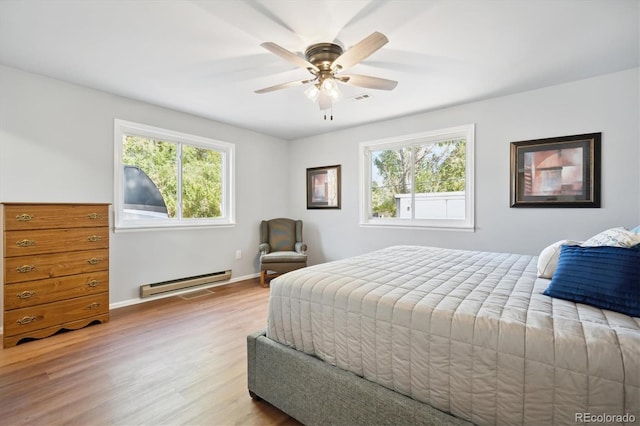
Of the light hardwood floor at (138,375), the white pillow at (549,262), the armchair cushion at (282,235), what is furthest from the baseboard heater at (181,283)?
the white pillow at (549,262)

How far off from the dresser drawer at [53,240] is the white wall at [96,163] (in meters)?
0.46

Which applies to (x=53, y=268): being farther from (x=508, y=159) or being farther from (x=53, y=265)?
(x=508, y=159)

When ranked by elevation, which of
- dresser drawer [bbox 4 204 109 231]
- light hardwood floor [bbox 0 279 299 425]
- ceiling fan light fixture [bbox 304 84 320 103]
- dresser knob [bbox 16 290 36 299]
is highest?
ceiling fan light fixture [bbox 304 84 320 103]

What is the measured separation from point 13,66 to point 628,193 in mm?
Answer: 5905

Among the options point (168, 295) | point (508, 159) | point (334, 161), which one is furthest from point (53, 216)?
point (508, 159)

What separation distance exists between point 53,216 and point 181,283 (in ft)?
5.49

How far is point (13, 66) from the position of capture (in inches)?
106

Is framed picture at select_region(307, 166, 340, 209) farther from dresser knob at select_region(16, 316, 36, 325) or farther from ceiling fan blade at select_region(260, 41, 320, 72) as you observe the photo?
dresser knob at select_region(16, 316, 36, 325)

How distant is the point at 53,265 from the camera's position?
8.67 ft

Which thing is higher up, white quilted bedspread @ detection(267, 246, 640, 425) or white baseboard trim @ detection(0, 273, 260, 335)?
white quilted bedspread @ detection(267, 246, 640, 425)

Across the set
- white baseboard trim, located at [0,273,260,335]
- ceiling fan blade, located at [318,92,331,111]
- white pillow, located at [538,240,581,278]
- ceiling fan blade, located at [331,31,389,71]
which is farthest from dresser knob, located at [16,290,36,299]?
white pillow, located at [538,240,581,278]

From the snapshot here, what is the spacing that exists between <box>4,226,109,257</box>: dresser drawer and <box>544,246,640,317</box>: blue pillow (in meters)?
3.67

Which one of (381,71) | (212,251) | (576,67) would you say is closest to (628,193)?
(576,67)

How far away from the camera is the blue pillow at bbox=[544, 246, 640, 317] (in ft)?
3.81
